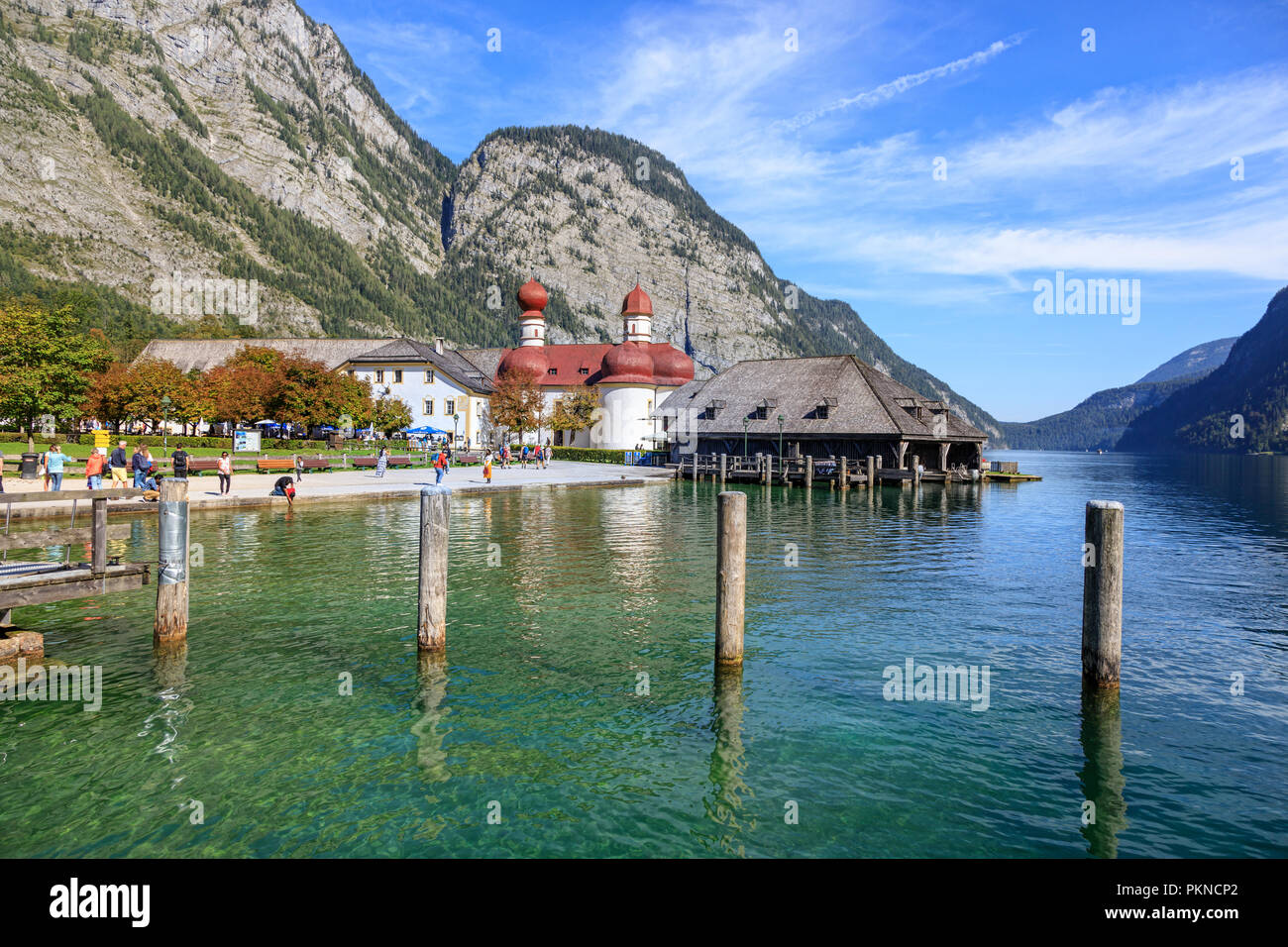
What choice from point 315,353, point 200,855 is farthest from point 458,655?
point 315,353

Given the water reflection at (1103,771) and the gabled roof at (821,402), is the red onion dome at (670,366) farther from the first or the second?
the water reflection at (1103,771)

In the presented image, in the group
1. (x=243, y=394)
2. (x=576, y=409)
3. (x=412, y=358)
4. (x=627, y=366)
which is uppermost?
(x=412, y=358)

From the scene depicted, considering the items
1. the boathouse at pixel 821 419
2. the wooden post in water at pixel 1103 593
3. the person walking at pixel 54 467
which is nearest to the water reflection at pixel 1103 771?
the wooden post in water at pixel 1103 593

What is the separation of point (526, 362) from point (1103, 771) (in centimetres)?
9714

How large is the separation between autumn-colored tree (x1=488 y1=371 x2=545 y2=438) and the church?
3.44 metres

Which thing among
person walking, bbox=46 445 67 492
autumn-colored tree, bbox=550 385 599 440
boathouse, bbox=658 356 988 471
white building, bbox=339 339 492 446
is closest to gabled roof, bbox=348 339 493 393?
white building, bbox=339 339 492 446

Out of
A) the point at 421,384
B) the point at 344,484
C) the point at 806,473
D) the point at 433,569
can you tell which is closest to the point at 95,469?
the point at 344,484

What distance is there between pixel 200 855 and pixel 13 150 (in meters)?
220

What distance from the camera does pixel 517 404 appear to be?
288 feet

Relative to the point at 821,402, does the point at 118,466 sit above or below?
below

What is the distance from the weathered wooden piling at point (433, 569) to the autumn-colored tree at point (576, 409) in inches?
3043

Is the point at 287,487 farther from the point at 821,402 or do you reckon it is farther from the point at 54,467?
the point at 821,402

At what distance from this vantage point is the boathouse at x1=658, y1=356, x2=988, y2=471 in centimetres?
5834
